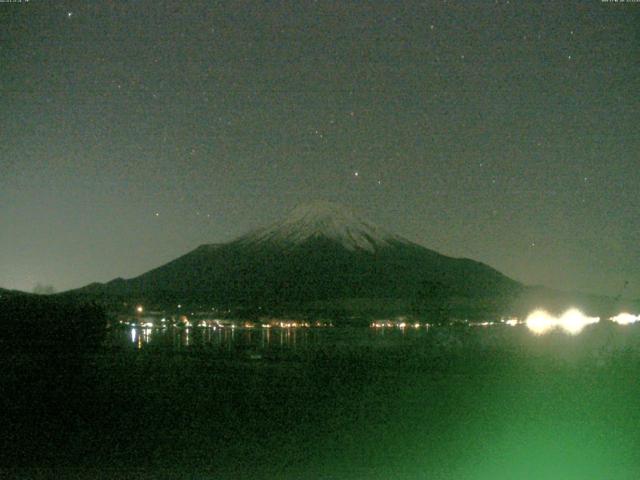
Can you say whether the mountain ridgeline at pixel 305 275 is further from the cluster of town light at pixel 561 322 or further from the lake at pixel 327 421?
the lake at pixel 327 421

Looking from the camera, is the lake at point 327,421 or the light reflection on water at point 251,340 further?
the light reflection on water at point 251,340

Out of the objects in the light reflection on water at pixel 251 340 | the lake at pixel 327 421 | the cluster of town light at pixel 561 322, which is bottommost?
the lake at pixel 327 421

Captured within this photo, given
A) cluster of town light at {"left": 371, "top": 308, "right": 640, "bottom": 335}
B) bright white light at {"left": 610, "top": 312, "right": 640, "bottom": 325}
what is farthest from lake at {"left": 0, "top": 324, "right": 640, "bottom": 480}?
bright white light at {"left": 610, "top": 312, "right": 640, "bottom": 325}

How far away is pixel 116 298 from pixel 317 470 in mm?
87746

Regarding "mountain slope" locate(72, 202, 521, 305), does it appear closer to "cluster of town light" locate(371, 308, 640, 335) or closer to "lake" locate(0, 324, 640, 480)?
"cluster of town light" locate(371, 308, 640, 335)

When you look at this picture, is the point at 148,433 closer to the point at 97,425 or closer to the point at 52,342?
the point at 97,425

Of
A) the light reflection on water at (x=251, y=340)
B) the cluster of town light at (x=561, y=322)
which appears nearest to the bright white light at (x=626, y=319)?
the cluster of town light at (x=561, y=322)

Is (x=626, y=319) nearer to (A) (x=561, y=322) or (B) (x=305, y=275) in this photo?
(A) (x=561, y=322)

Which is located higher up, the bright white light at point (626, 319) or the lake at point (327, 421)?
the bright white light at point (626, 319)

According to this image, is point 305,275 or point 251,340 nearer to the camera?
point 251,340

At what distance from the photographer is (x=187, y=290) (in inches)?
3927

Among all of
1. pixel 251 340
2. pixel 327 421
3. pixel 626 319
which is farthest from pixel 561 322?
pixel 327 421

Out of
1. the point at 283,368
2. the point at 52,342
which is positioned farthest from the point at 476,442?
the point at 52,342

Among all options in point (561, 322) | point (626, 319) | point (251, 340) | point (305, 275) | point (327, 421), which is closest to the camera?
point (327, 421)
